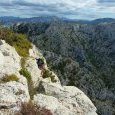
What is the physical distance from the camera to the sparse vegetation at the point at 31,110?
80.8 feet

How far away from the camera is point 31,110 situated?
25016 millimetres

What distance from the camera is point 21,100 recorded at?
84.2 ft

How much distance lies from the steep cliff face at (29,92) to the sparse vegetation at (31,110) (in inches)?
15.3

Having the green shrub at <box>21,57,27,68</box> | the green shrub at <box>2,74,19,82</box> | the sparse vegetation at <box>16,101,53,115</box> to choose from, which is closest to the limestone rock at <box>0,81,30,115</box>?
the sparse vegetation at <box>16,101,53,115</box>

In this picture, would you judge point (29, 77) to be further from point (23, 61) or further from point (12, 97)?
point (12, 97)

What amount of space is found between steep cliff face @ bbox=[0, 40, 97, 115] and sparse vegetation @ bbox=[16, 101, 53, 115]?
15.3 inches

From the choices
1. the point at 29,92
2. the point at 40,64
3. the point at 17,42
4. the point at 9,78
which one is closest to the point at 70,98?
the point at 29,92

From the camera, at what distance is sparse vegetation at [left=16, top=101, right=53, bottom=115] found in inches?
970

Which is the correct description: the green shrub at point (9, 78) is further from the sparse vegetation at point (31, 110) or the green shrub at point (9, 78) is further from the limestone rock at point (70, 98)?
the sparse vegetation at point (31, 110)

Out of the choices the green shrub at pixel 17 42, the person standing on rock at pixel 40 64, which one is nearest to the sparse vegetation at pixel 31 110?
the green shrub at pixel 17 42

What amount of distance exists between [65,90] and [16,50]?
31.6ft

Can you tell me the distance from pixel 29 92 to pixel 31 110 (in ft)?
18.4

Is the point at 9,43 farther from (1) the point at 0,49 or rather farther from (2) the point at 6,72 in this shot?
(2) the point at 6,72

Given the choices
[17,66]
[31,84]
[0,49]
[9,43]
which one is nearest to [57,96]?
[31,84]
